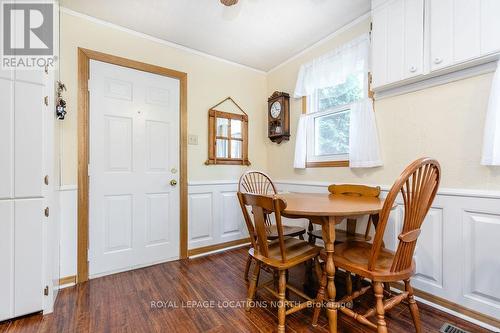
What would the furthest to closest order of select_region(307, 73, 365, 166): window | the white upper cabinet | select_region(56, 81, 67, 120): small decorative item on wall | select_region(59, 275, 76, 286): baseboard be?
select_region(307, 73, 365, 166): window → select_region(59, 275, 76, 286): baseboard → select_region(56, 81, 67, 120): small decorative item on wall → the white upper cabinet

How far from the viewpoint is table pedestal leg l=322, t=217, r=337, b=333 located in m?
1.30

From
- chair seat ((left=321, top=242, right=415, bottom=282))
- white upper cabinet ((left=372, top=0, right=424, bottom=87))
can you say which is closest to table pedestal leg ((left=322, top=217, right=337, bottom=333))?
chair seat ((left=321, top=242, right=415, bottom=282))

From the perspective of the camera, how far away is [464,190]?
5.07ft

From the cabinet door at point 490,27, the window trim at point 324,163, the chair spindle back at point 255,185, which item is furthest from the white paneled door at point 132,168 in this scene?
the cabinet door at point 490,27

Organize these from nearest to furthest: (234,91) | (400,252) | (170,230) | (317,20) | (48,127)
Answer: (400,252) < (48,127) < (317,20) < (170,230) < (234,91)

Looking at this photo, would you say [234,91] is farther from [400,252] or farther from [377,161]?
[400,252]

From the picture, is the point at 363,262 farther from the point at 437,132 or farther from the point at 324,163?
the point at 324,163

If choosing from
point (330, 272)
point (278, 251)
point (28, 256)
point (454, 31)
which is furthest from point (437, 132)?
point (28, 256)

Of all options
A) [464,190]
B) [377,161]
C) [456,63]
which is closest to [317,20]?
[456,63]

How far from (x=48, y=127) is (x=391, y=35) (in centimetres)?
266

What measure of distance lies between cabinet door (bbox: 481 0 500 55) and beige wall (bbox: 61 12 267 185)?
2.30 meters

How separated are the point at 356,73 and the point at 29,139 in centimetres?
272

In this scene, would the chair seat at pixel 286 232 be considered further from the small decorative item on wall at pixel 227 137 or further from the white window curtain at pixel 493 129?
the white window curtain at pixel 493 129

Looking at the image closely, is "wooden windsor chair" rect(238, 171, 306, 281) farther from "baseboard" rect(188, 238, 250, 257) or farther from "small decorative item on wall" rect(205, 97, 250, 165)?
"baseboard" rect(188, 238, 250, 257)
